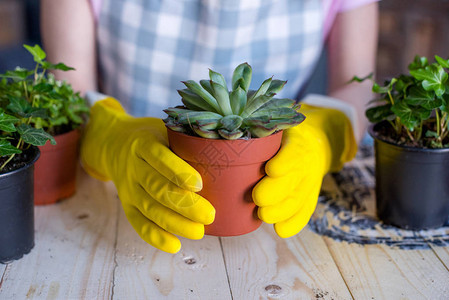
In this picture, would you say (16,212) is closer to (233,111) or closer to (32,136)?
(32,136)

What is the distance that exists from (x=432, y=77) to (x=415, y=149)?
0.12 metres

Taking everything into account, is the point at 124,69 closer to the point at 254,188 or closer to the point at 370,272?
the point at 254,188

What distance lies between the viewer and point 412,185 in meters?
0.78

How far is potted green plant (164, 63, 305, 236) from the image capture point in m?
0.60

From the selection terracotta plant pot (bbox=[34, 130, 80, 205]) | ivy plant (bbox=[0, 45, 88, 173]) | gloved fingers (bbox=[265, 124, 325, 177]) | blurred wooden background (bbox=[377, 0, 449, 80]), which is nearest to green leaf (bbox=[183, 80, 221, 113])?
gloved fingers (bbox=[265, 124, 325, 177])

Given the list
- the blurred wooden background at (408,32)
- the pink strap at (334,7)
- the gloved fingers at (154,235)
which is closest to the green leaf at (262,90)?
the gloved fingers at (154,235)

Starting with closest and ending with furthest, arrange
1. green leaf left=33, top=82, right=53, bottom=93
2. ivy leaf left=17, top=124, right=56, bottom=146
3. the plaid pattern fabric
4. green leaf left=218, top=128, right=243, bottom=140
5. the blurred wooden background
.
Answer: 1. green leaf left=218, top=128, right=243, bottom=140
2. ivy leaf left=17, top=124, right=56, bottom=146
3. green leaf left=33, top=82, right=53, bottom=93
4. the plaid pattern fabric
5. the blurred wooden background

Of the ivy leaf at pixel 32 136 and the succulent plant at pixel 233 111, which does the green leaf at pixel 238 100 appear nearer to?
the succulent plant at pixel 233 111

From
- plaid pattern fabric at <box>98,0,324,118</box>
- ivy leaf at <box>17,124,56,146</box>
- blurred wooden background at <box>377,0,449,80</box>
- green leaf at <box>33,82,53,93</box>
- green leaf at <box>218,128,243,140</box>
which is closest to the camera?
green leaf at <box>218,128,243,140</box>

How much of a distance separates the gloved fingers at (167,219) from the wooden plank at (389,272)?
0.23 meters

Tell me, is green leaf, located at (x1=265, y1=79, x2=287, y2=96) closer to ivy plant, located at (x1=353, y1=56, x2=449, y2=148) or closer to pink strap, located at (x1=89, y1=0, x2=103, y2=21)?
ivy plant, located at (x1=353, y1=56, x2=449, y2=148)

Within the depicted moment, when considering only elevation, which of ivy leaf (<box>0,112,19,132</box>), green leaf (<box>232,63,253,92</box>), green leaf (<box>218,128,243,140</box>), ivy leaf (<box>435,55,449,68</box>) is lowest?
ivy leaf (<box>0,112,19,132</box>)

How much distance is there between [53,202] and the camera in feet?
2.89

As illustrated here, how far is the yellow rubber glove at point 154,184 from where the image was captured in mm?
637
